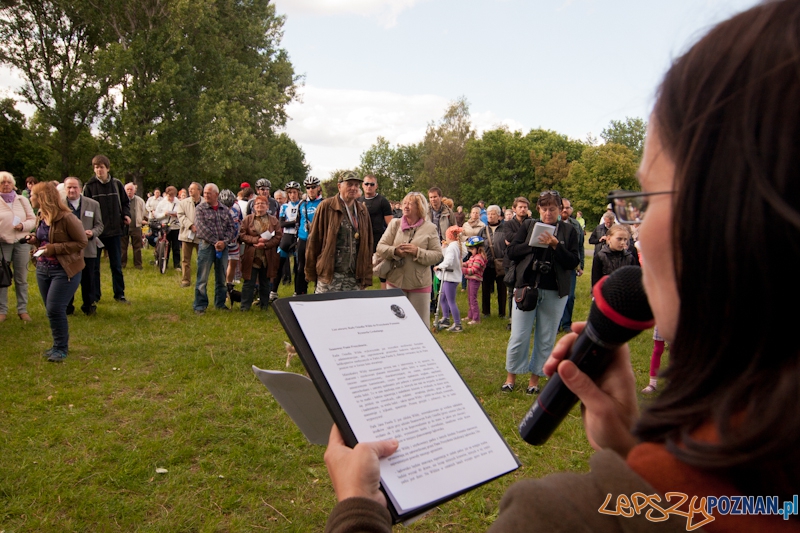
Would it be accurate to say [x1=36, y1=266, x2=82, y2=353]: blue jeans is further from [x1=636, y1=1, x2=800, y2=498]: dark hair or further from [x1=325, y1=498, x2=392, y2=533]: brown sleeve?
[x1=636, y1=1, x2=800, y2=498]: dark hair

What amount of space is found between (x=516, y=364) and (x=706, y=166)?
531 centimetres

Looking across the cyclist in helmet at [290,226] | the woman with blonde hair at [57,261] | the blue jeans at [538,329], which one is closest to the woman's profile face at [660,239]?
the blue jeans at [538,329]

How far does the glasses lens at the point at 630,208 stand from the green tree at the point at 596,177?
50.1 meters

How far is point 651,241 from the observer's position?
77 cm

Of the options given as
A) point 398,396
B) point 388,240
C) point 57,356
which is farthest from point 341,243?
point 398,396

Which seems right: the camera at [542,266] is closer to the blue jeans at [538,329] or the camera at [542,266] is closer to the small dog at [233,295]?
the blue jeans at [538,329]

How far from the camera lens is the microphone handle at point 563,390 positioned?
122 cm

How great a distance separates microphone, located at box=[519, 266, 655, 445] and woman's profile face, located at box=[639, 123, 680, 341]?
35 centimetres

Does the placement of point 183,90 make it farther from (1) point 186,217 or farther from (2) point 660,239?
(2) point 660,239

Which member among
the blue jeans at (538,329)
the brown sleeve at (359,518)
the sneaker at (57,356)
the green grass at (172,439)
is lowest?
the green grass at (172,439)

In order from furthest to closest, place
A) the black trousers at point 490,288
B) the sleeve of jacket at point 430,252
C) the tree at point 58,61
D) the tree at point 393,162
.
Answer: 1. the tree at point 393,162
2. the tree at point 58,61
3. the black trousers at point 490,288
4. the sleeve of jacket at point 430,252

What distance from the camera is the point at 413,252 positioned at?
6188mm

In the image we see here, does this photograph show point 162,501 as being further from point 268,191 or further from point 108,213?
point 268,191

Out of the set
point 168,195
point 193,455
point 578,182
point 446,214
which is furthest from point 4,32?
point 578,182
